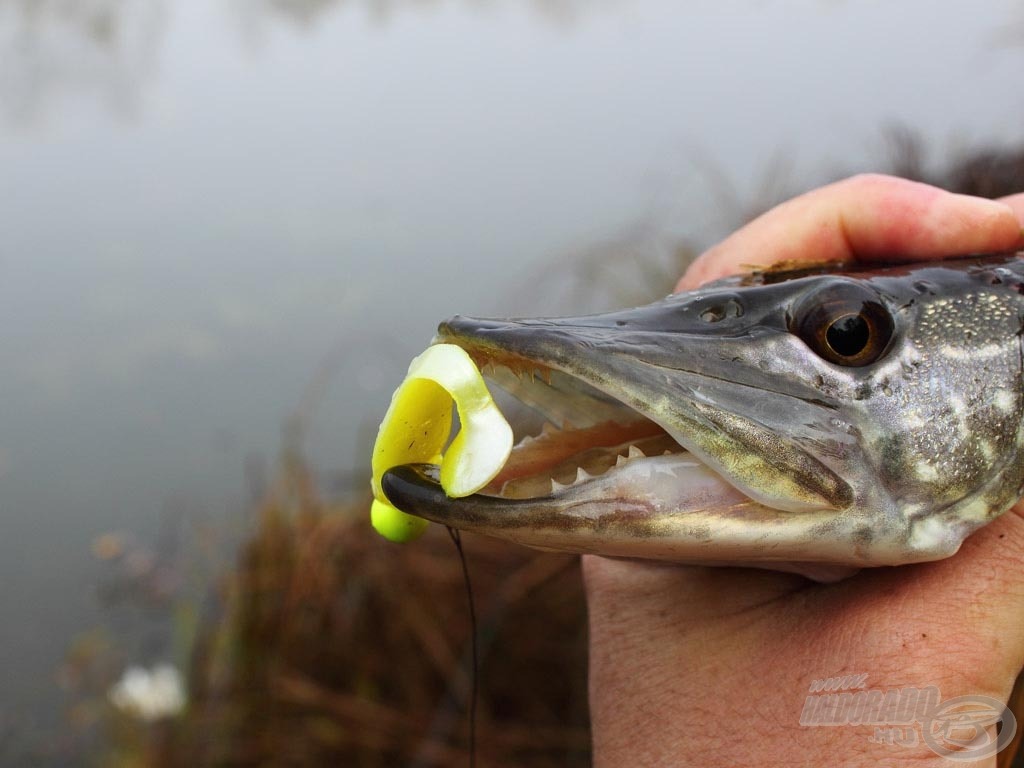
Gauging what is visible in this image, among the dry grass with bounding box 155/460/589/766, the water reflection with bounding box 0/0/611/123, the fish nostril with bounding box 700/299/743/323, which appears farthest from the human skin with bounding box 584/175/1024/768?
the water reflection with bounding box 0/0/611/123

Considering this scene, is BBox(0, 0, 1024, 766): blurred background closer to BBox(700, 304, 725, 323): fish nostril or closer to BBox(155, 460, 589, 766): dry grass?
BBox(155, 460, 589, 766): dry grass

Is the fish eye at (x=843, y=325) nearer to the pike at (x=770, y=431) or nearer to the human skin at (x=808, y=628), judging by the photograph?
the pike at (x=770, y=431)

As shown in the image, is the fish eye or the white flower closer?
the fish eye

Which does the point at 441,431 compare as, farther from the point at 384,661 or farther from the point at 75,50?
the point at 75,50

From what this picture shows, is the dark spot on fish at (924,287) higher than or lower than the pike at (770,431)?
higher

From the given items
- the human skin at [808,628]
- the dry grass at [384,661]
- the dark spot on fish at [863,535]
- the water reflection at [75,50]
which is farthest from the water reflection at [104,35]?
the dark spot on fish at [863,535]

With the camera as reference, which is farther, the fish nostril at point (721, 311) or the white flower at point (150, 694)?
the white flower at point (150, 694)

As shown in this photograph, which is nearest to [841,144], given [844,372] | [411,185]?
[411,185]
